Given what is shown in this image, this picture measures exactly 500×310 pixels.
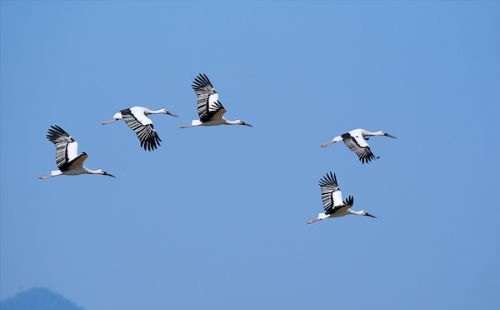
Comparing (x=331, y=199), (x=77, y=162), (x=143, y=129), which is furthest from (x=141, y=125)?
(x=331, y=199)

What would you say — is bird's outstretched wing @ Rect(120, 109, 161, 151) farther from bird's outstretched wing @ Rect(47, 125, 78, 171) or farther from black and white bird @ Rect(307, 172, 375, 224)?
black and white bird @ Rect(307, 172, 375, 224)

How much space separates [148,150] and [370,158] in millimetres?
7534

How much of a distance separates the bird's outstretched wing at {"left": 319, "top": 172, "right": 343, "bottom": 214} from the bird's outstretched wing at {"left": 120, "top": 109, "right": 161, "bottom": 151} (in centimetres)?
627

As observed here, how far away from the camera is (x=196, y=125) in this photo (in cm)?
3253

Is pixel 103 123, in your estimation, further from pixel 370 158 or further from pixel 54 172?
pixel 370 158

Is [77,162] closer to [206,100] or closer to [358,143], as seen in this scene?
[206,100]

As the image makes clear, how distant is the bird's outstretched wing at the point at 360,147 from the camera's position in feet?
109

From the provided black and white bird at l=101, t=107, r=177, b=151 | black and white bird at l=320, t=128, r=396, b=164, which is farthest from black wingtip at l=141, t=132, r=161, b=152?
black and white bird at l=320, t=128, r=396, b=164

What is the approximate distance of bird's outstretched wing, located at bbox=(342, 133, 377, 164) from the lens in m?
33.2

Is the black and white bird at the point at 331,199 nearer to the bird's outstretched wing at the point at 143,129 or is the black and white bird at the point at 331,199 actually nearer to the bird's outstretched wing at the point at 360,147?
the bird's outstretched wing at the point at 360,147

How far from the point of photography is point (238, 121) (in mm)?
35531

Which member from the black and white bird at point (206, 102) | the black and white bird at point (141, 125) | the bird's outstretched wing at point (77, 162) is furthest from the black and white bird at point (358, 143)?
the bird's outstretched wing at point (77, 162)

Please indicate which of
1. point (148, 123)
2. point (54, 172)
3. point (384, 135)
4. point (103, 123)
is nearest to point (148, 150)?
point (148, 123)

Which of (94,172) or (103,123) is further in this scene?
(103,123)
